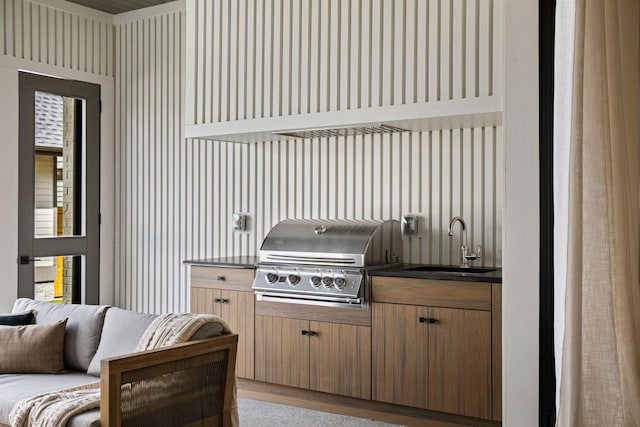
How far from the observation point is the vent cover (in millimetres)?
4715

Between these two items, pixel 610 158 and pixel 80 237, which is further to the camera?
pixel 80 237

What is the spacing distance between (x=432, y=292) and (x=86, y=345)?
1.88m

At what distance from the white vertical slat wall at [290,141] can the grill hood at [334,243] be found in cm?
26

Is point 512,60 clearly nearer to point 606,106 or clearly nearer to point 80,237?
point 606,106

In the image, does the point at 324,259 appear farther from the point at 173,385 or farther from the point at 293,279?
the point at 173,385

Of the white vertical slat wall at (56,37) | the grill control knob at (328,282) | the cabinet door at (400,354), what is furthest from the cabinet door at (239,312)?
the white vertical slat wall at (56,37)

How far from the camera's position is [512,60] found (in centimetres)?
307

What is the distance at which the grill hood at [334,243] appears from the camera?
4473 mm

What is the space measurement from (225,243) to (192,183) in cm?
61

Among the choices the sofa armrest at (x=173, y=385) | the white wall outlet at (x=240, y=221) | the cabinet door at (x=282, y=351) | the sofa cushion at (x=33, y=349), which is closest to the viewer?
the sofa armrest at (x=173, y=385)

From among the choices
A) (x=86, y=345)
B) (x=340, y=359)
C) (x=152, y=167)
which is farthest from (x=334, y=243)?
(x=152, y=167)

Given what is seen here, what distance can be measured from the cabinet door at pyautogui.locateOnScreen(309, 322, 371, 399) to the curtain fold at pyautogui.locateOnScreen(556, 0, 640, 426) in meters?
2.12

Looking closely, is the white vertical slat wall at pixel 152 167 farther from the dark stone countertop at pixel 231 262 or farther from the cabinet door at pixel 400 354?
the cabinet door at pixel 400 354

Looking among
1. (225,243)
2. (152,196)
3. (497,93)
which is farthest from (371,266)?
(152,196)
